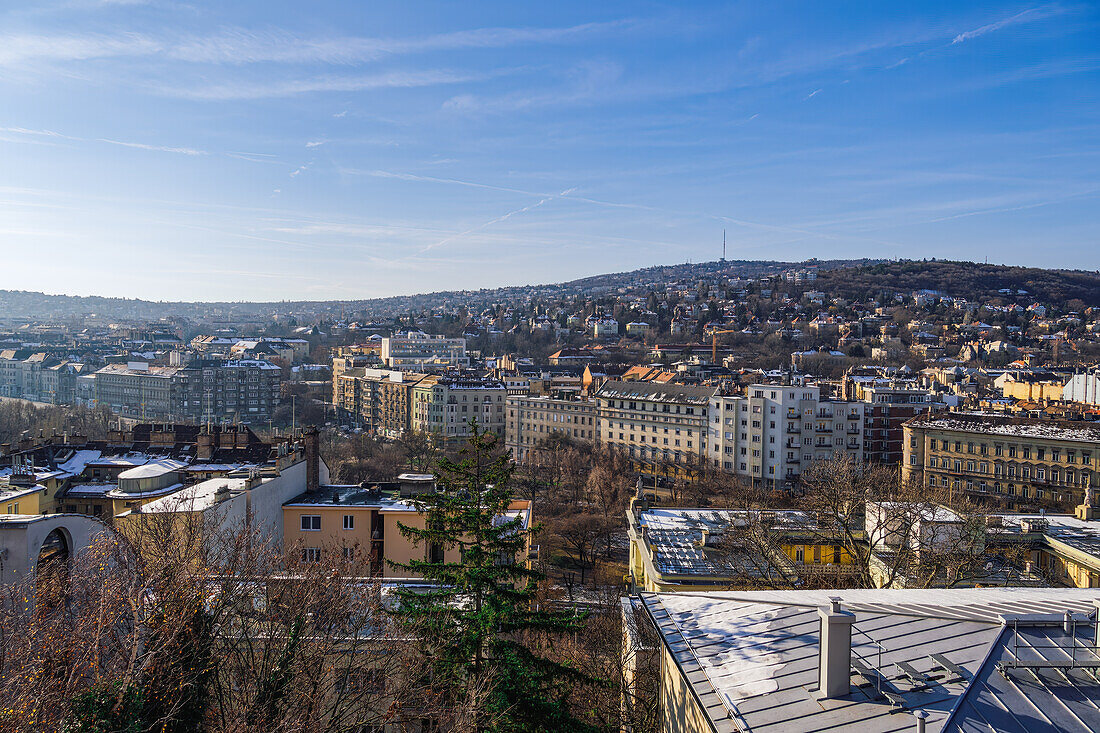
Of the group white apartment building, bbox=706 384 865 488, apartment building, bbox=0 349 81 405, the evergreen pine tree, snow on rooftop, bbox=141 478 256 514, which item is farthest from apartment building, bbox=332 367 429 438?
the evergreen pine tree

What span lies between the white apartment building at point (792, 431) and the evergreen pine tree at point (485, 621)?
1755 inches

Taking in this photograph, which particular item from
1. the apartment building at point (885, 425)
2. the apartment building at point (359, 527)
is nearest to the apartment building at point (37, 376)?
the apartment building at point (885, 425)

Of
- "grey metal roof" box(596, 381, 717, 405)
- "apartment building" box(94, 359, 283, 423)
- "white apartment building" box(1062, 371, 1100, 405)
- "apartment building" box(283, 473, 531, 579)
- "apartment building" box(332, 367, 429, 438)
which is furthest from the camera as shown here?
"apartment building" box(94, 359, 283, 423)

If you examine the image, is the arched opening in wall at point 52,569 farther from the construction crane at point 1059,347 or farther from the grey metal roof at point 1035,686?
the construction crane at point 1059,347

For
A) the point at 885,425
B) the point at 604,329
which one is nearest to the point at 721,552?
the point at 885,425

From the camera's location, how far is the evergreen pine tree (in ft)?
31.5

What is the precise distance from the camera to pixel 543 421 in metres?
67.9

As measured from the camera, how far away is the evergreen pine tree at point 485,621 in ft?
31.5

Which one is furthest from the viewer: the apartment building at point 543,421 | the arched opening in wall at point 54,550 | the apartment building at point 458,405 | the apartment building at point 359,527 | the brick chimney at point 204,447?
the apartment building at point 458,405

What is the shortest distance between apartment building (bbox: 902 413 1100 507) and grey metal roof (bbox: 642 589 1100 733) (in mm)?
35088

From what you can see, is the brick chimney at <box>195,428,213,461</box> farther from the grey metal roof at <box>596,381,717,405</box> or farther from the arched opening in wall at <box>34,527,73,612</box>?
the grey metal roof at <box>596,381,717,405</box>

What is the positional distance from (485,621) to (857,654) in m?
4.21

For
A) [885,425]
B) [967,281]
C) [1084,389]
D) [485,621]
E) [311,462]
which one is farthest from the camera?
[967,281]

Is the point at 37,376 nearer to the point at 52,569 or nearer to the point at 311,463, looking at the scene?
the point at 311,463
